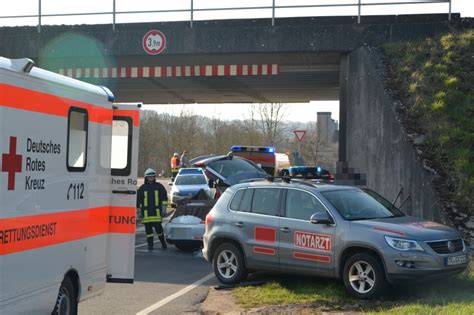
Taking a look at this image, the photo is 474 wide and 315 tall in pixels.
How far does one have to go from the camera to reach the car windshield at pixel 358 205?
9070 millimetres

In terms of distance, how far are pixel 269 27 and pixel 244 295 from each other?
10.5 m

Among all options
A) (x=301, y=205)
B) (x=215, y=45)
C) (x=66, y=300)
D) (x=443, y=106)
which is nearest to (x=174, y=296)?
(x=301, y=205)

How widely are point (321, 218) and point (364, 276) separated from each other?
1.00 metres

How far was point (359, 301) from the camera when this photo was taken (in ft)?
27.2

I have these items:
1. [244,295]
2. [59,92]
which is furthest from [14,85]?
[244,295]

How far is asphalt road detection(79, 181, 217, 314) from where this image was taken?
27.3 feet

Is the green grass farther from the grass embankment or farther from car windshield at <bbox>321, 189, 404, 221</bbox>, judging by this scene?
the grass embankment

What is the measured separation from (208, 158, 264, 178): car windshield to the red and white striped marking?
276cm

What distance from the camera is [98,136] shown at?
715 centimetres

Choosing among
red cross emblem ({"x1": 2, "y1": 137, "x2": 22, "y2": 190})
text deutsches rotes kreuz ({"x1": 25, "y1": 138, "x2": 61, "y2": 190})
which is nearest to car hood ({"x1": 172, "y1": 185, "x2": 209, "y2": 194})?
text deutsches rotes kreuz ({"x1": 25, "y1": 138, "x2": 61, "y2": 190})

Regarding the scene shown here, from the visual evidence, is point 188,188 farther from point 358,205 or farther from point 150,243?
point 358,205

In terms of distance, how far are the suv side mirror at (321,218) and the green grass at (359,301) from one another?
38.2 inches

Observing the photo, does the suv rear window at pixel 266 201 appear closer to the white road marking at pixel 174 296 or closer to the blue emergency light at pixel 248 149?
the white road marking at pixel 174 296

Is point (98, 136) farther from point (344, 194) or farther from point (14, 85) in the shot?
point (344, 194)
